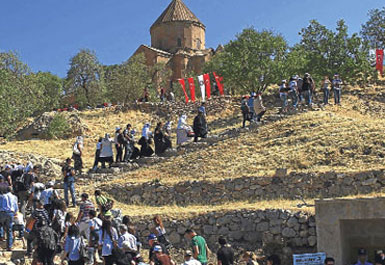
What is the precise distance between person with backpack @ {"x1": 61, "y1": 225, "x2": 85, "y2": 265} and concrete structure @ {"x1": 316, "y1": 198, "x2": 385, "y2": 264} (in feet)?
17.6

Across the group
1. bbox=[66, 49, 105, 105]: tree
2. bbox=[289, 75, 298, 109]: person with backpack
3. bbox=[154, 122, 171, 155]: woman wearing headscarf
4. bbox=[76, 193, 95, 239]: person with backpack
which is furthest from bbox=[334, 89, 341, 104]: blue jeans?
bbox=[66, 49, 105, 105]: tree

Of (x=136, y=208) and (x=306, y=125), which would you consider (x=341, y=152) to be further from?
(x=136, y=208)

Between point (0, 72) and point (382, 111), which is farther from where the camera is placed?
point (0, 72)

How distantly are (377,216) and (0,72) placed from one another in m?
26.5

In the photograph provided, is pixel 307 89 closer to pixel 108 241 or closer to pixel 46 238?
pixel 108 241

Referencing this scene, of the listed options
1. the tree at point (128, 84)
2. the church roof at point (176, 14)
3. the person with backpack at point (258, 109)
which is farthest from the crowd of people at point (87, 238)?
the church roof at point (176, 14)

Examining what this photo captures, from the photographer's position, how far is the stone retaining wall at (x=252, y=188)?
634 inches

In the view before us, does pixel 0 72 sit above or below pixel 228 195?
above

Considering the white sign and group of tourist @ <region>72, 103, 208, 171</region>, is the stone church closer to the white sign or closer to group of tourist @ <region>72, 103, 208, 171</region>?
group of tourist @ <region>72, 103, 208, 171</region>

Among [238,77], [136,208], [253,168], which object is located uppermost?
[238,77]

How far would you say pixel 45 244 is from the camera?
431 inches

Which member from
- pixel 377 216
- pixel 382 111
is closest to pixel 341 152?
pixel 377 216

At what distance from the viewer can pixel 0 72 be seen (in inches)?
1305

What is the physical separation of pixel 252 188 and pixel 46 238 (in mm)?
7831
